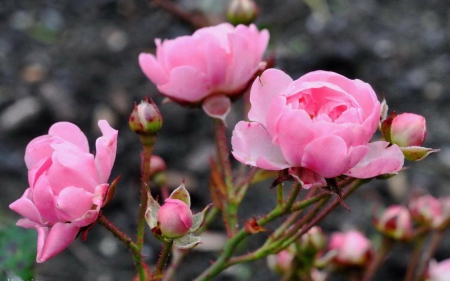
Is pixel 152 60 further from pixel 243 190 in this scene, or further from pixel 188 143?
pixel 188 143

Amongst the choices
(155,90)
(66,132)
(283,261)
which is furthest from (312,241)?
(155,90)

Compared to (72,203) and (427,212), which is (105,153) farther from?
(427,212)

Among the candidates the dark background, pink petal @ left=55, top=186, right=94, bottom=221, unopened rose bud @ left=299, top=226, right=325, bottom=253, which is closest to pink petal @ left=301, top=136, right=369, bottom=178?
pink petal @ left=55, top=186, right=94, bottom=221

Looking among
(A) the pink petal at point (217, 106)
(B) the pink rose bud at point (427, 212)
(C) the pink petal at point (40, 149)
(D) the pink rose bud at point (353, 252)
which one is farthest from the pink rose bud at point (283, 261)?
(C) the pink petal at point (40, 149)

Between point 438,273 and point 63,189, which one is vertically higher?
point 63,189

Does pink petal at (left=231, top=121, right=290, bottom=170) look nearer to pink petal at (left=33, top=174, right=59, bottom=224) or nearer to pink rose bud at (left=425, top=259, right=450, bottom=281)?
pink petal at (left=33, top=174, right=59, bottom=224)

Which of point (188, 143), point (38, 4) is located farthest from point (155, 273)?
point (38, 4)

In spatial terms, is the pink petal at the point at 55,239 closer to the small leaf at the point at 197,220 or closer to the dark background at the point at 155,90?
the small leaf at the point at 197,220
